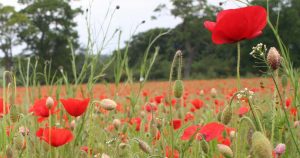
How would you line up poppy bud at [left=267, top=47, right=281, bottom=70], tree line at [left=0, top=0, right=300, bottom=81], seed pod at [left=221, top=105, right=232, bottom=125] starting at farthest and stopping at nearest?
tree line at [left=0, top=0, right=300, bottom=81] → seed pod at [left=221, top=105, right=232, bottom=125] → poppy bud at [left=267, top=47, right=281, bottom=70]

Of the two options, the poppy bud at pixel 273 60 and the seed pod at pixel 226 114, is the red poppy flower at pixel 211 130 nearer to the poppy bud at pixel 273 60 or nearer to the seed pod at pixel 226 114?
the seed pod at pixel 226 114

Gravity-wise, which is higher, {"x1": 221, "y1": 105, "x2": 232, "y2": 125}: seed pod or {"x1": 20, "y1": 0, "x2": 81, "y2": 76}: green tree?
{"x1": 20, "y1": 0, "x2": 81, "y2": 76}: green tree

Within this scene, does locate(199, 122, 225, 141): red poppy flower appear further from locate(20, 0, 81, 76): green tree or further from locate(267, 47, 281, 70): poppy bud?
locate(20, 0, 81, 76): green tree

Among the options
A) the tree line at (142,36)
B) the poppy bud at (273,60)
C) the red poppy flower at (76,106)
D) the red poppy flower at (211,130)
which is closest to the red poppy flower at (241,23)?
the poppy bud at (273,60)

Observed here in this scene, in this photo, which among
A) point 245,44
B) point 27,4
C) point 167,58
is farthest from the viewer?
point 27,4

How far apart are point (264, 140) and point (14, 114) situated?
2.85ft

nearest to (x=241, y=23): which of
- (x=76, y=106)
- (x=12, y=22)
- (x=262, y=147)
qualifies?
(x=262, y=147)

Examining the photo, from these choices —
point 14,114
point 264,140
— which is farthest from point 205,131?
point 14,114

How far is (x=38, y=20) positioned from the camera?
116ft

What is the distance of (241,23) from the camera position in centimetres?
105

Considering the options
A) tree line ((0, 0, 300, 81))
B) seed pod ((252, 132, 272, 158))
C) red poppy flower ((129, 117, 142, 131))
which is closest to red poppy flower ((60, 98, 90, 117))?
seed pod ((252, 132, 272, 158))

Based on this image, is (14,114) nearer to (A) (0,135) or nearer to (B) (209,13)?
(A) (0,135)

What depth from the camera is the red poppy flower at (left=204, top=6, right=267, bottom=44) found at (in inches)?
41.0

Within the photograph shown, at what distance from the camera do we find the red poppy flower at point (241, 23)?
41.0 inches
